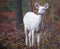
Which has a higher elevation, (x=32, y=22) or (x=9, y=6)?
(x=32, y=22)

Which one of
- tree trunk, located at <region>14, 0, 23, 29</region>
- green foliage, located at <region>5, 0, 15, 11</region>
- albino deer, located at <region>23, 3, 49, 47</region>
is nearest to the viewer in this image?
albino deer, located at <region>23, 3, 49, 47</region>

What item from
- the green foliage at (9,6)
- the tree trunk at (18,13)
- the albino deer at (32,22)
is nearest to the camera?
the albino deer at (32,22)

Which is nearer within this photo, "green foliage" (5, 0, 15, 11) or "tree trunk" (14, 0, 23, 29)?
"tree trunk" (14, 0, 23, 29)

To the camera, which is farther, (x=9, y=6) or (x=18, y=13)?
(x=9, y=6)

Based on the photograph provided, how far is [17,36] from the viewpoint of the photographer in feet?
33.4

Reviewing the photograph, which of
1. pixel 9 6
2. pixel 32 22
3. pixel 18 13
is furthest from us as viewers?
pixel 9 6

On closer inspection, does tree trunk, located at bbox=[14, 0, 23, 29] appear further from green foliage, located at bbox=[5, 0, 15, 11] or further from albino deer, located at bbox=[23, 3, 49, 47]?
green foliage, located at bbox=[5, 0, 15, 11]

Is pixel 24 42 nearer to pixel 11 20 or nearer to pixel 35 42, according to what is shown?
pixel 35 42

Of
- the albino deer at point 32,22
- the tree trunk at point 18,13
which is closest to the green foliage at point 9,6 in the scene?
the tree trunk at point 18,13

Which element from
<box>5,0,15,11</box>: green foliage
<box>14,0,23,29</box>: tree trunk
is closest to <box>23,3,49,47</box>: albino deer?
<box>14,0,23,29</box>: tree trunk

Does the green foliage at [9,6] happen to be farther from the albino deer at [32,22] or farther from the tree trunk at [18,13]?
the albino deer at [32,22]

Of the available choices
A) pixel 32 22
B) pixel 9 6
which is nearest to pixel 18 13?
pixel 32 22

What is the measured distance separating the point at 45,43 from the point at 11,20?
9783mm

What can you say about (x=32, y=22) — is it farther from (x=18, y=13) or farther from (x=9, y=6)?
(x=9, y=6)
